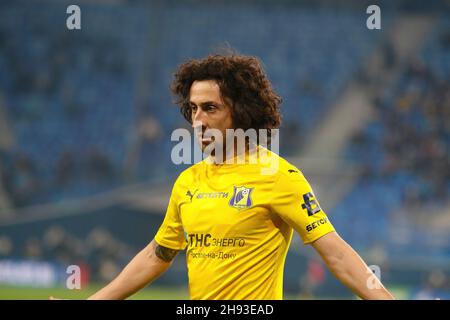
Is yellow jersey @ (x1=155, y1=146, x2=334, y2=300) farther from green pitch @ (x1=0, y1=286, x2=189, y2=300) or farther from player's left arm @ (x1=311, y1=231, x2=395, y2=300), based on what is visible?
green pitch @ (x1=0, y1=286, x2=189, y2=300)

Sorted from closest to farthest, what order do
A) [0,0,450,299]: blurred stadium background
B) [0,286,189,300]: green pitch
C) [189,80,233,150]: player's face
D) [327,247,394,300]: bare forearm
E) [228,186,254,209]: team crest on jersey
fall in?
1. [327,247,394,300]: bare forearm
2. [228,186,254,209]: team crest on jersey
3. [189,80,233,150]: player's face
4. [0,286,189,300]: green pitch
5. [0,0,450,299]: blurred stadium background

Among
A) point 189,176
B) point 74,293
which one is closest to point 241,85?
point 189,176

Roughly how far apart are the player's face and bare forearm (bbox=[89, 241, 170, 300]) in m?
0.65

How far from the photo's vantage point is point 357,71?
79.0ft

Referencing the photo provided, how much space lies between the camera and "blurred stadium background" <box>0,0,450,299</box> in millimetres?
18828

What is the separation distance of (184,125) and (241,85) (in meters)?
17.9

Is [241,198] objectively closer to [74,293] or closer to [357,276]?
[357,276]

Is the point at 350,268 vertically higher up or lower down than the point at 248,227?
lower down

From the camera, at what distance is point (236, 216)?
399 cm

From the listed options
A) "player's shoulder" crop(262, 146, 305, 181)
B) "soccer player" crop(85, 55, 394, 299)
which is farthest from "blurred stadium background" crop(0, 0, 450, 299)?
"player's shoulder" crop(262, 146, 305, 181)

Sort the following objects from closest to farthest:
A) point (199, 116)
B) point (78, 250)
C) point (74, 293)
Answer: point (199, 116) < point (74, 293) < point (78, 250)

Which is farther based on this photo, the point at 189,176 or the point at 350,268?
the point at 189,176

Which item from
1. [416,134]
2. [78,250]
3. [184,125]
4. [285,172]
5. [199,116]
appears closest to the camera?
[285,172]

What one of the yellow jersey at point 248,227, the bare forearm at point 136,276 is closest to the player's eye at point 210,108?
the yellow jersey at point 248,227
